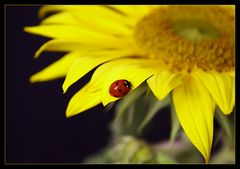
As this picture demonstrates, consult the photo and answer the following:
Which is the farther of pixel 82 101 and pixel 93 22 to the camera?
pixel 93 22

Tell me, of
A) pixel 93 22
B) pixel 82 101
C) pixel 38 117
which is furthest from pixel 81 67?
pixel 38 117

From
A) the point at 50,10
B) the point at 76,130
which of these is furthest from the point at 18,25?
the point at 76,130

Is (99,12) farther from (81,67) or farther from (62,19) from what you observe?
(81,67)

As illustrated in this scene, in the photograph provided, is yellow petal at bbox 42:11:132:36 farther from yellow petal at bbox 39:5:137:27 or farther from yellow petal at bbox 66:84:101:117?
yellow petal at bbox 66:84:101:117

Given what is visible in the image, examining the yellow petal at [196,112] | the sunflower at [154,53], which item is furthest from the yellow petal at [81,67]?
the yellow petal at [196,112]

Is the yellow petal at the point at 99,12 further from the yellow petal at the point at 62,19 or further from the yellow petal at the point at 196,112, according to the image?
the yellow petal at the point at 196,112

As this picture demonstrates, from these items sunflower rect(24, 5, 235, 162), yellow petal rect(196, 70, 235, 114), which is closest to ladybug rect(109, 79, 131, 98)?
sunflower rect(24, 5, 235, 162)
